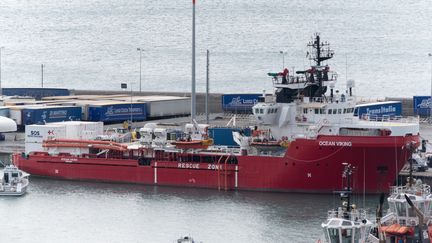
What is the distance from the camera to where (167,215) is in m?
42.6

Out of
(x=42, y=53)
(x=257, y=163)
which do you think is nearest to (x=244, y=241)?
(x=257, y=163)

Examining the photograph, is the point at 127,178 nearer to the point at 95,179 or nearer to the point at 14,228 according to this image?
the point at 95,179

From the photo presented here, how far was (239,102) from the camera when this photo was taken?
69.3 m

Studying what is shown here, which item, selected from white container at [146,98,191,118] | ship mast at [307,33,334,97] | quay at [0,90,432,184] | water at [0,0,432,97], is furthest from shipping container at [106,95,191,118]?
water at [0,0,432,97]

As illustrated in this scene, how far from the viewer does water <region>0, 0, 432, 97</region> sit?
376 feet

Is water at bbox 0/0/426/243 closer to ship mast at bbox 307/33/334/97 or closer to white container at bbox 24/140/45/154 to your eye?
white container at bbox 24/140/45/154

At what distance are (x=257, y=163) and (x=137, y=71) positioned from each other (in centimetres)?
7635

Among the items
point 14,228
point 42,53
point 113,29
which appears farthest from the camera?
point 113,29

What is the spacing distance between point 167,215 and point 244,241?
17.8 ft

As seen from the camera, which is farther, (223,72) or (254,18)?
(254,18)

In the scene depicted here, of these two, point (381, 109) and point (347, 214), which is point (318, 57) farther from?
point (347, 214)

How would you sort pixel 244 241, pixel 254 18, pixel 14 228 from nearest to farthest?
pixel 244 241, pixel 14 228, pixel 254 18

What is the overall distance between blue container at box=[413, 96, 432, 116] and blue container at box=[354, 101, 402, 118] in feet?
5.03

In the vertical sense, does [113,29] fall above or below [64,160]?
above
